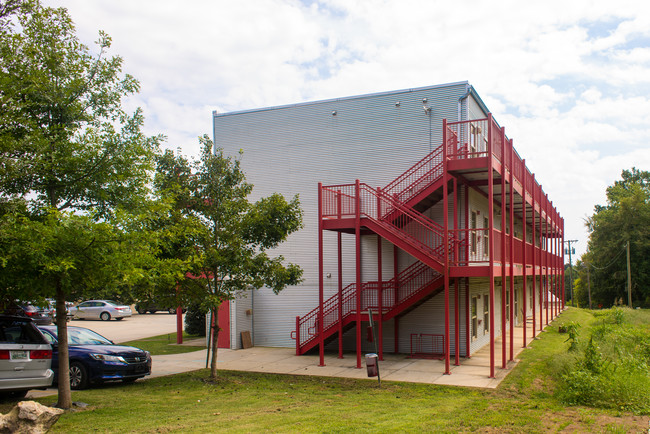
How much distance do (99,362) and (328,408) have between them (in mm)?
5653

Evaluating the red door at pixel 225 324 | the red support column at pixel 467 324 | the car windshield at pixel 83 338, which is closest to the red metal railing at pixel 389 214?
the red support column at pixel 467 324

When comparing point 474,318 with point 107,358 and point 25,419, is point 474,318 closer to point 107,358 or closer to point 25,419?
point 107,358

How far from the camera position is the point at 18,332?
1045 cm

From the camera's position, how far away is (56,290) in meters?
9.19

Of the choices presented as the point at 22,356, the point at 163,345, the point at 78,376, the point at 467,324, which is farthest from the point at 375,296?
the point at 22,356

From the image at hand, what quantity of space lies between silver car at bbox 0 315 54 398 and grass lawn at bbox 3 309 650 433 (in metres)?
1.10

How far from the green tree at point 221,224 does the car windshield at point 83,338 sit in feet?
8.22

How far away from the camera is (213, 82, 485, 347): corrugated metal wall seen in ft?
60.1

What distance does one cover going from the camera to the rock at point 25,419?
7.53 metres

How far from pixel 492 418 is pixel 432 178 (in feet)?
30.3

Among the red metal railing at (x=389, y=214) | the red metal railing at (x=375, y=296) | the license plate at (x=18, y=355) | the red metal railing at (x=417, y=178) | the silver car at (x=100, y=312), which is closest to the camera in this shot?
the license plate at (x=18, y=355)

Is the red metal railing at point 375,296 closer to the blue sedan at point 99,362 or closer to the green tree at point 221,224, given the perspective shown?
the green tree at point 221,224

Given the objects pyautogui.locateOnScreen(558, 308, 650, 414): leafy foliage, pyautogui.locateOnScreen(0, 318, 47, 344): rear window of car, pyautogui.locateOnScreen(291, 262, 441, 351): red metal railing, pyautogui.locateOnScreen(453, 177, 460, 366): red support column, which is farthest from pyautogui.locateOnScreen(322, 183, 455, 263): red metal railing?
pyautogui.locateOnScreen(0, 318, 47, 344): rear window of car

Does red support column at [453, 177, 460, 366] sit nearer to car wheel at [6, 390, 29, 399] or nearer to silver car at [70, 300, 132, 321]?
car wheel at [6, 390, 29, 399]
